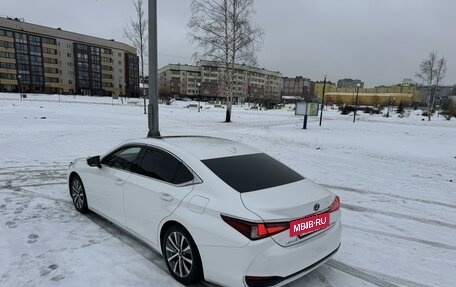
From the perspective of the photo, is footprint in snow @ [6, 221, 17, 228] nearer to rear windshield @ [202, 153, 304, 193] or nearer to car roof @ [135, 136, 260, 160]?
car roof @ [135, 136, 260, 160]

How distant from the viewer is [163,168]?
3.67 metres

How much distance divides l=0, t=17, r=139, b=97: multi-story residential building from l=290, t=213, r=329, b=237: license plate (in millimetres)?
104425

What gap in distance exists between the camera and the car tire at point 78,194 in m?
5.05

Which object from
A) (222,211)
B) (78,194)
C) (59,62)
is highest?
(59,62)

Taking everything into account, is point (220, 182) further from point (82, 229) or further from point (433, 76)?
point (433, 76)

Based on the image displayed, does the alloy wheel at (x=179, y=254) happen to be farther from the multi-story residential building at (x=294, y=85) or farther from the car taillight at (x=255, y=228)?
the multi-story residential building at (x=294, y=85)

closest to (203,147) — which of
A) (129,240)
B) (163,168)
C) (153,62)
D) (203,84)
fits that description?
(163,168)

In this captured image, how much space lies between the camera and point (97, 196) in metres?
4.64

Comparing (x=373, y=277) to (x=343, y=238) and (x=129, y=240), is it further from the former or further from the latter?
(x=129, y=240)

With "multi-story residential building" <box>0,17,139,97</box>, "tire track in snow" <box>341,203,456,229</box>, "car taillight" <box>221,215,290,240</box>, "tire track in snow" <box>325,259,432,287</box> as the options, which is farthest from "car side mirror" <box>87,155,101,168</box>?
"multi-story residential building" <box>0,17,139,97</box>

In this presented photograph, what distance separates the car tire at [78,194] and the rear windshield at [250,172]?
2.71 metres

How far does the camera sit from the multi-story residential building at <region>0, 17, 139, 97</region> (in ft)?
301

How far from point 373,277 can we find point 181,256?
7.08 feet

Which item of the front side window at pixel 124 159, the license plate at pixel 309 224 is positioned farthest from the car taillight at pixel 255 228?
the front side window at pixel 124 159
